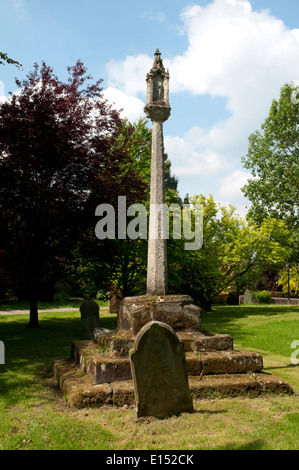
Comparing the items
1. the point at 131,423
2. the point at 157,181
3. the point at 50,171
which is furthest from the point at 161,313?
the point at 50,171

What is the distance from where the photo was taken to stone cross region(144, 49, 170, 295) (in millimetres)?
6914

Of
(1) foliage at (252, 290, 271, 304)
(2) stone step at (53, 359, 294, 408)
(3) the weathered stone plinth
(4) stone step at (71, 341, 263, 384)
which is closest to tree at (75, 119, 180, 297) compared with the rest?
(3) the weathered stone plinth

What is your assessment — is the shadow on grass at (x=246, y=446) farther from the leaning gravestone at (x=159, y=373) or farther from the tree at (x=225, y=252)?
the tree at (x=225, y=252)

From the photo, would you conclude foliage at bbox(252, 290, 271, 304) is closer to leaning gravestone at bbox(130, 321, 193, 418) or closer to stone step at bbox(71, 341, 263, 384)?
stone step at bbox(71, 341, 263, 384)

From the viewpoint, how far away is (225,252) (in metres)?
20.8

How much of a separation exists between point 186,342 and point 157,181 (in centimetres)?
315

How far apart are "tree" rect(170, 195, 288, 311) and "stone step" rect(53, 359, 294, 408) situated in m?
13.7

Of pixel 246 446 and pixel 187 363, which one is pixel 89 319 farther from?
pixel 246 446

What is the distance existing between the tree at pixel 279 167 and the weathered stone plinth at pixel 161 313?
63.7 ft

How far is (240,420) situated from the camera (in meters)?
4.74

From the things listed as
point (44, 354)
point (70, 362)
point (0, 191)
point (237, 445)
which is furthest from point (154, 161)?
point (0, 191)
